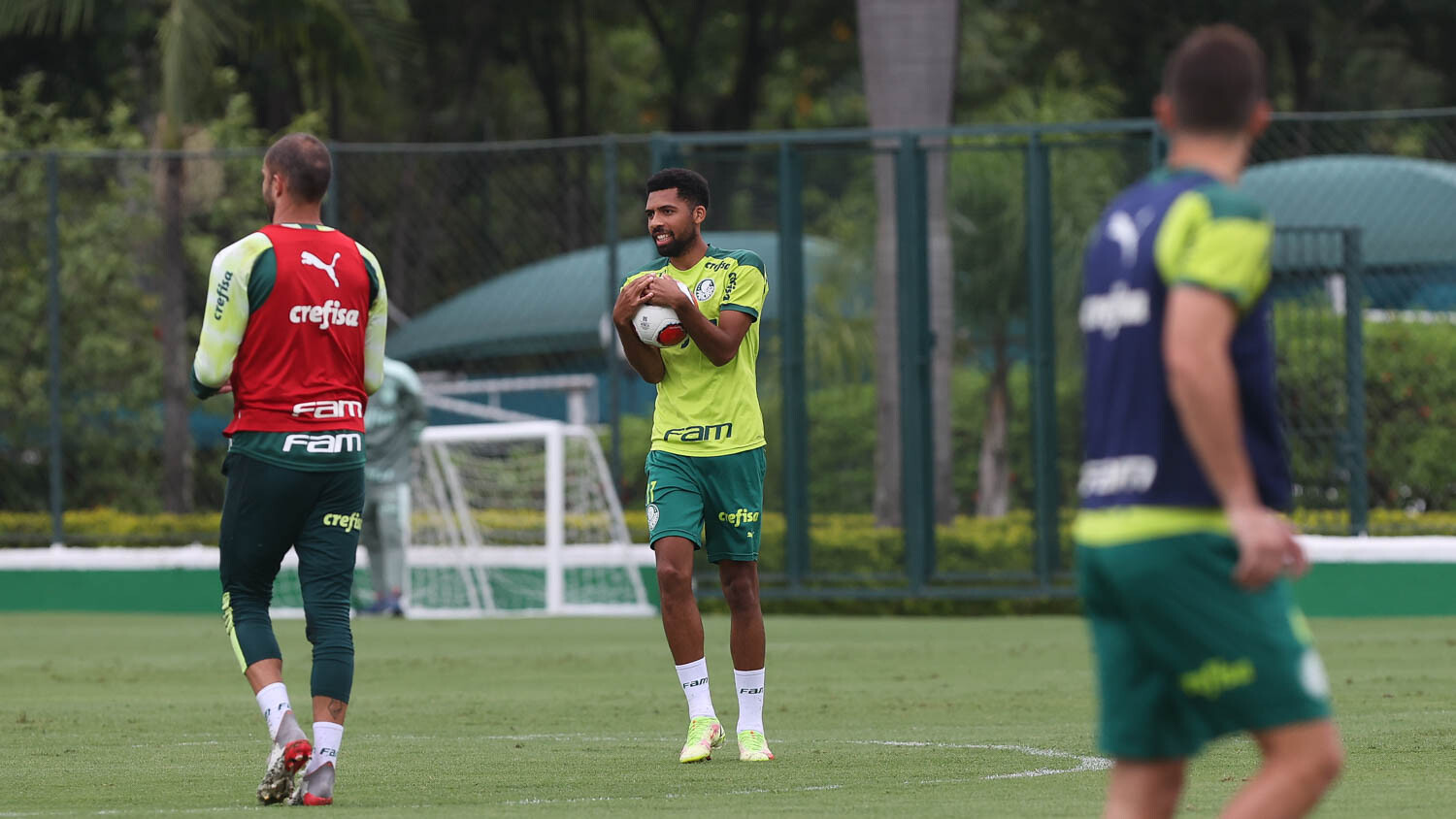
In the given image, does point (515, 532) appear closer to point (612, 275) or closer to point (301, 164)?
point (612, 275)

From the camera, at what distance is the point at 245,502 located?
6988 mm

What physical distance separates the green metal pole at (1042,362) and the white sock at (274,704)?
10406 mm

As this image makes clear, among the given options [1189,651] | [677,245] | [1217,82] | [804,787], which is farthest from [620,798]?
[1217,82]

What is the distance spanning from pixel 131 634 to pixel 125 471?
2.80 meters

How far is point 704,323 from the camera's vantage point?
25.9 feet

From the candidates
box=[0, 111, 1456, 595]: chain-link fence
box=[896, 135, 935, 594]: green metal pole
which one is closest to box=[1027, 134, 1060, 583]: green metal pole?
box=[0, 111, 1456, 595]: chain-link fence

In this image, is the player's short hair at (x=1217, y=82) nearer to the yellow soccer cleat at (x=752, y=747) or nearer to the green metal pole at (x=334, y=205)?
the yellow soccer cleat at (x=752, y=747)

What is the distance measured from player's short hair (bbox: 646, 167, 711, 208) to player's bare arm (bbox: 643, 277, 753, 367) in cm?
42

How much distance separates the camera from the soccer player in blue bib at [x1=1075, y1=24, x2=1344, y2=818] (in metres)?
3.89

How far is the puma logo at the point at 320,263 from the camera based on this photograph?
698cm

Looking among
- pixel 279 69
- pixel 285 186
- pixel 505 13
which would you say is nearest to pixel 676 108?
pixel 505 13

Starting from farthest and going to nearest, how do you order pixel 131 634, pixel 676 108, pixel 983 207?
pixel 676 108 → pixel 983 207 → pixel 131 634

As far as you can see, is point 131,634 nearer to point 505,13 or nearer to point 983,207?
point 983,207

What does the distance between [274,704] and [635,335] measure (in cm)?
200
